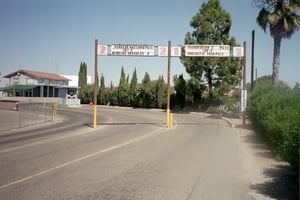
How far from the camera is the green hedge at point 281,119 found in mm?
7128

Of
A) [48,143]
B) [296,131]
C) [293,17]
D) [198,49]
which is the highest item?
[293,17]

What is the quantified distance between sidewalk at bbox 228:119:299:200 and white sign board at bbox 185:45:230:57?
909 cm

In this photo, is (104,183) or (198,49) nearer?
(104,183)

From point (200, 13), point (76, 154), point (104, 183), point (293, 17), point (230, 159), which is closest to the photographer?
point (104, 183)

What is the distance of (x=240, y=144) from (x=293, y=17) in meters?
14.2

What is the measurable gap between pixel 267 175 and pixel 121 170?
3999 millimetres

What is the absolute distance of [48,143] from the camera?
13.5 m

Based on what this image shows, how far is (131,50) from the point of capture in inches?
784

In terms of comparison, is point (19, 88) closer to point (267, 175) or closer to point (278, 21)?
point (278, 21)

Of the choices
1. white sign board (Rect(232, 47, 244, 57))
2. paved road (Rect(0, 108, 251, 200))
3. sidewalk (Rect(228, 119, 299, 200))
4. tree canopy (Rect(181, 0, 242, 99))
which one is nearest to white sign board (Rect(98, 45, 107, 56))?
paved road (Rect(0, 108, 251, 200))

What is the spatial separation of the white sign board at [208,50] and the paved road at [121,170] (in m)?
8.32

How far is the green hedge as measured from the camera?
713cm

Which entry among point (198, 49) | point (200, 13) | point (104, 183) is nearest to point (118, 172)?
point (104, 183)

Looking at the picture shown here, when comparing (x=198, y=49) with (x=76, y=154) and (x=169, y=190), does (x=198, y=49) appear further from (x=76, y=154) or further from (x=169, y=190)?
(x=169, y=190)
